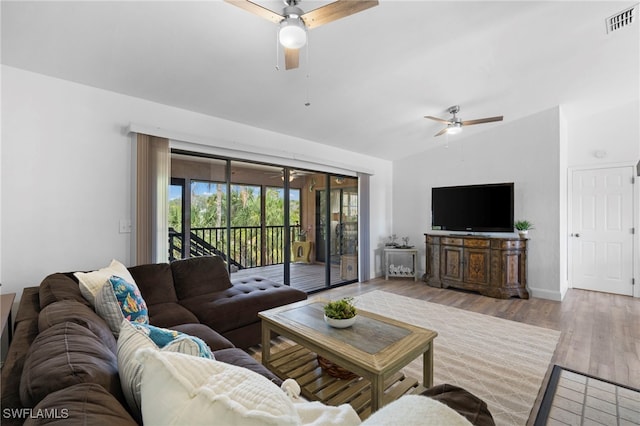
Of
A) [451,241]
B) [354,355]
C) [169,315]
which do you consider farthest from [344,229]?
[354,355]

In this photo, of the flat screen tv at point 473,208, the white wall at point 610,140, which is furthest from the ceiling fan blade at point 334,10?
the white wall at point 610,140

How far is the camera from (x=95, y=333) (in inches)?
49.4

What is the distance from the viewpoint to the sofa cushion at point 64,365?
0.76 m

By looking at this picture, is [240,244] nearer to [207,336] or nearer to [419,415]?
[207,336]

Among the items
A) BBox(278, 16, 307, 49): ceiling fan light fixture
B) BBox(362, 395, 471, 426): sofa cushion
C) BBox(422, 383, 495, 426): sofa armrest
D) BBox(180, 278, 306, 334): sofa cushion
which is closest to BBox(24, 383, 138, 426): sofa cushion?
BBox(362, 395, 471, 426): sofa cushion

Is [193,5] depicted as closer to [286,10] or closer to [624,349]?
[286,10]

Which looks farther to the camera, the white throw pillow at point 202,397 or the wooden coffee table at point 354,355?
the wooden coffee table at point 354,355

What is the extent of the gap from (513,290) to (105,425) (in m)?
5.17

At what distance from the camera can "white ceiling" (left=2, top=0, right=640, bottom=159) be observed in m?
2.05

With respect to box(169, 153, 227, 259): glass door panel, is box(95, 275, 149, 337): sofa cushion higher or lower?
lower

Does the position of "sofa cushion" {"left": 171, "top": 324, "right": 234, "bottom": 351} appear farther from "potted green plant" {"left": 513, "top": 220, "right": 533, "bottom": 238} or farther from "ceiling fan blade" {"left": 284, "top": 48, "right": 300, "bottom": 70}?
"potted green plant" {"left": 513, "top": 220, "right": 533, "bottom": 238}

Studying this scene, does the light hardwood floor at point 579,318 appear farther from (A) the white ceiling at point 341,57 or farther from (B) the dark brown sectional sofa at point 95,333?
(A) the white ceiling at point 341,57

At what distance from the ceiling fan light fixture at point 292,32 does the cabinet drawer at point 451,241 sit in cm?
419

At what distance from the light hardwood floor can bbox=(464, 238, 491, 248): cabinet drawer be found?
0.80 m
